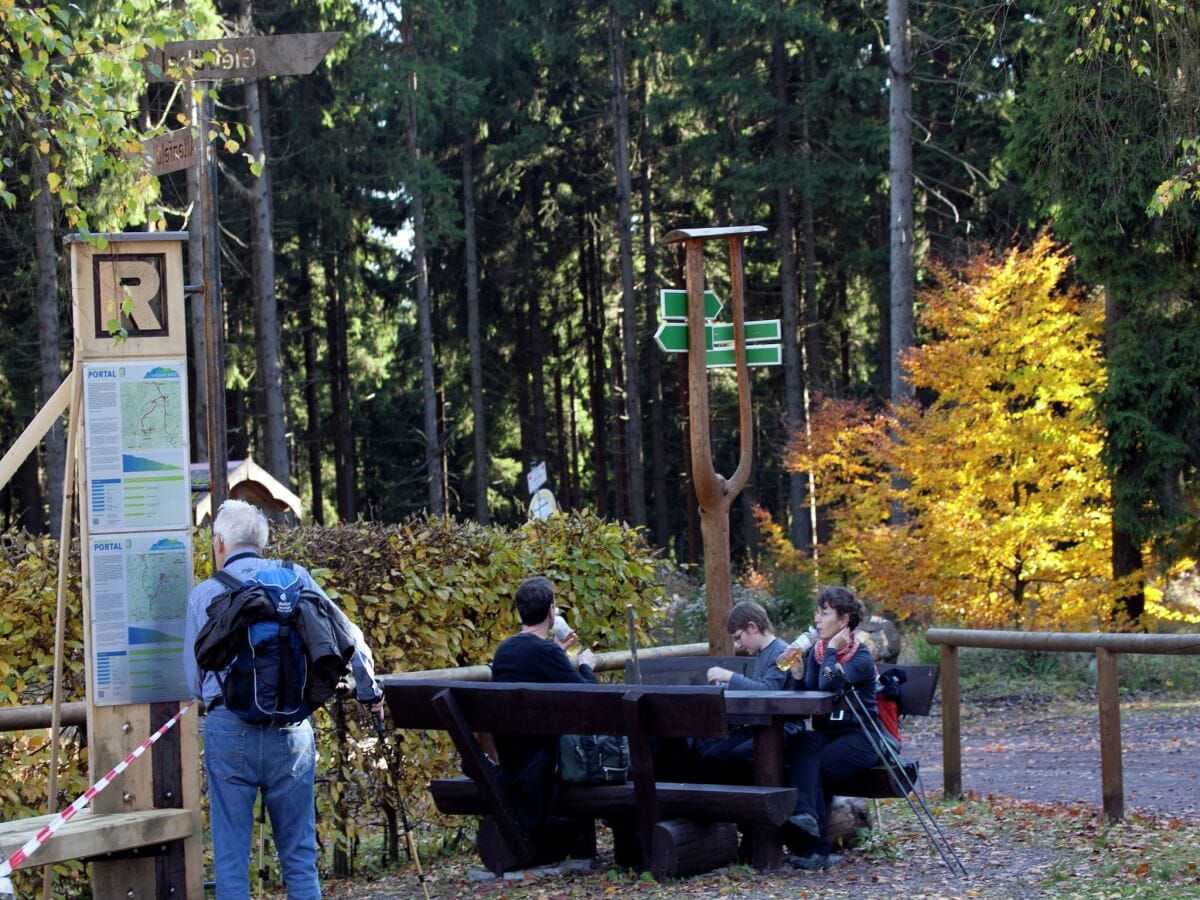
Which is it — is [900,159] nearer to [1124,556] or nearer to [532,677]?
[1124,556]

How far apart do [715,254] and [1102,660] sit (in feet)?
104

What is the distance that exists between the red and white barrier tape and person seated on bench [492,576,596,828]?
164cm

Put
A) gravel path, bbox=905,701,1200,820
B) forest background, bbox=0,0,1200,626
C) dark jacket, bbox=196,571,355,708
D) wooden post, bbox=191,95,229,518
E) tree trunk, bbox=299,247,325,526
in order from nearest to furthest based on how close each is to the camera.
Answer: dark jacket, bbox=196,571,355,708
wooden post, bbox=191,95,229,518
gravel path, bbox=905,701,1200,820
forest background, bbox=0,0,1200,626
tree trunk, bbox=299,247,325,526

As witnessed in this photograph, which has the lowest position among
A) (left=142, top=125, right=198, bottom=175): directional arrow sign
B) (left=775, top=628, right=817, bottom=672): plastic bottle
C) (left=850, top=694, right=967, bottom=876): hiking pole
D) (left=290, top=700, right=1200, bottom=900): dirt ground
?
(left=290, top=700, right=1200, bottom=900): dirt ground

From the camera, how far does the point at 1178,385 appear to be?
679 inches

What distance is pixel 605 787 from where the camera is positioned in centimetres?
675

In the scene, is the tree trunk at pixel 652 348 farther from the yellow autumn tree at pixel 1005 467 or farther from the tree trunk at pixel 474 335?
the yellow autumn tree at pixel 1005 467

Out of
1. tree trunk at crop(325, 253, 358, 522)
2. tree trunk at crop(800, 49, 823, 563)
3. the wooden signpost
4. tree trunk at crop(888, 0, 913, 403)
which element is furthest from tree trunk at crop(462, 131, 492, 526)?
the wooden signpost

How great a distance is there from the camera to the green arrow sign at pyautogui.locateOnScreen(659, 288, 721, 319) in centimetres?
940

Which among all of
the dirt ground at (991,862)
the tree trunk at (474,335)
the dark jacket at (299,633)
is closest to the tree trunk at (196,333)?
the tree trunk at (474,335)

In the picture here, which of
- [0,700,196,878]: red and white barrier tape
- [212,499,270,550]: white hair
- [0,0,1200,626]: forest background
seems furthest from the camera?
[0,0,1200,626]: forest background

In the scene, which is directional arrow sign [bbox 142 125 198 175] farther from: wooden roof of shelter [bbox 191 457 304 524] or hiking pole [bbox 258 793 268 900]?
wooden roof of shelter [bbox 191 457 304 524]

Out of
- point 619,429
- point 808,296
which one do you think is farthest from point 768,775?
point 619,429

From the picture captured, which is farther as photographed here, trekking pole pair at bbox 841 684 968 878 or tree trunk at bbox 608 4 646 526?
tree trunk at bbox 608 4 646 526
